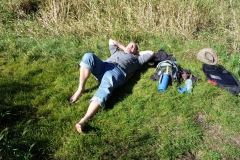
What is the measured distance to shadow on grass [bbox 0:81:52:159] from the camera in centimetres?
297

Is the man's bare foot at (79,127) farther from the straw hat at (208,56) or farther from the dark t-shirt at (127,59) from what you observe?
the straw hat at (208,56)

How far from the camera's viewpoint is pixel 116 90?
4543 millimetres

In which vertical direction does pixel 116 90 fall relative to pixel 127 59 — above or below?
below

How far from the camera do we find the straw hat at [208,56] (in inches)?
219

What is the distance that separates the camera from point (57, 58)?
17.7 feet

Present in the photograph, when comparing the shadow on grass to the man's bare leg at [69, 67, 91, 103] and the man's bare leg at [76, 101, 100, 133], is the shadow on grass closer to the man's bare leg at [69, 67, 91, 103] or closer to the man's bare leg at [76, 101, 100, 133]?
the man's bare leg at [76, 101, 100, 133]

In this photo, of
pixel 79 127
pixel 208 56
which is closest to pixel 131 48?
pixel 208 56

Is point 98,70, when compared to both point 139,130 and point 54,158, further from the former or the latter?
point 54,158

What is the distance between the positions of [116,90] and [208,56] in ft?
8.51

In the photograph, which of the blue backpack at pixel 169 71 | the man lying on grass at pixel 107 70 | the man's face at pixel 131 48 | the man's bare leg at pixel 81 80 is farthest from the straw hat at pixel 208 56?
the man's bare leg at pixel 81 80

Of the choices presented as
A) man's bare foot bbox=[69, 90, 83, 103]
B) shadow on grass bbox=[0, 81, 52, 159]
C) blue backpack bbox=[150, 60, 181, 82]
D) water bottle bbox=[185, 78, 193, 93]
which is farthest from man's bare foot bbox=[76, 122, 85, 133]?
water bottle bbox=[185, 78, 193, 93]

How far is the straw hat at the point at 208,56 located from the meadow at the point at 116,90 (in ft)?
0.54

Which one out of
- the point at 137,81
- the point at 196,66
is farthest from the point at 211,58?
the point at 137,81

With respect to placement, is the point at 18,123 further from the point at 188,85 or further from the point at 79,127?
the point at 188,85
